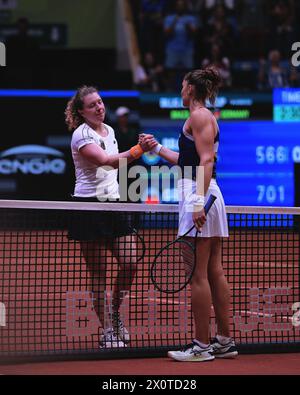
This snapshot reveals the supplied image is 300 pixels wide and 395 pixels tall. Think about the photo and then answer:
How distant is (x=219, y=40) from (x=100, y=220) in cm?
1245

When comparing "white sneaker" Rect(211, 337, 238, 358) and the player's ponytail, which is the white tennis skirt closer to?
Answer: the player's ponytail

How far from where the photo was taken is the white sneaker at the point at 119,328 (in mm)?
7582

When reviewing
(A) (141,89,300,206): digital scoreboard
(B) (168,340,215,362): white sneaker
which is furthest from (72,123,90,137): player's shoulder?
(A) (141,89,300,206): digital scoreboard

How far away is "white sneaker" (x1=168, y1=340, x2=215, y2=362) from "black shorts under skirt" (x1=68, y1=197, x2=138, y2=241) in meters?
0.99

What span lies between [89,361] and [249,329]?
1347 millimetres

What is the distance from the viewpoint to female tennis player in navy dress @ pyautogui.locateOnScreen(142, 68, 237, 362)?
23.2ft

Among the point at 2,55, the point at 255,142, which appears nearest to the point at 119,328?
the point at 255,142

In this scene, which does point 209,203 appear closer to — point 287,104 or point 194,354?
point 194,354

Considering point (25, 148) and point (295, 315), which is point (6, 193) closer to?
point (25, 148)

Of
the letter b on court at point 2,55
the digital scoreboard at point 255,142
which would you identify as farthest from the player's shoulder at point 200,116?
the letter b on court at point 2,55

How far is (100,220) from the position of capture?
7.58m

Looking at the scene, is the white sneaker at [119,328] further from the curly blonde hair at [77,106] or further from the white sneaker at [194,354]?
the curly blonde hair at [77,106]
